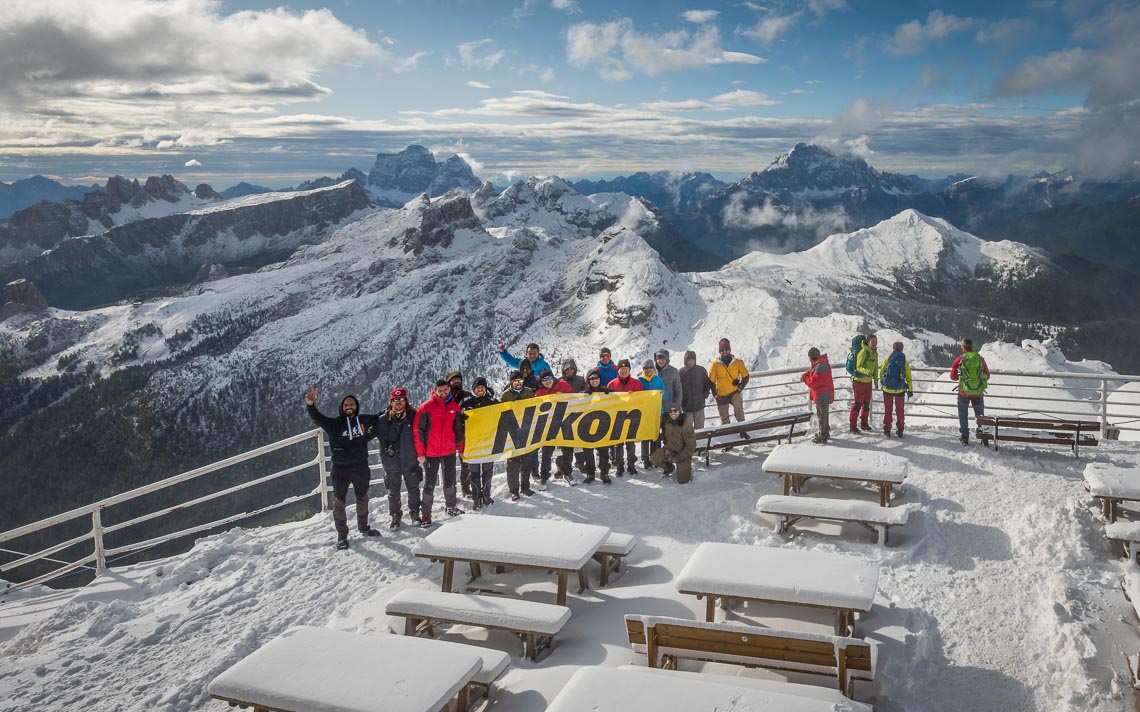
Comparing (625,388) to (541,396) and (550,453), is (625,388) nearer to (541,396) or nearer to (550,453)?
(541,396)

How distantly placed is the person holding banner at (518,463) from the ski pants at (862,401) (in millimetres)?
7240

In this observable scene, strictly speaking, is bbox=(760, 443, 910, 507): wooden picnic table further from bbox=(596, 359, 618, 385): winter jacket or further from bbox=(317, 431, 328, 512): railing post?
bbox=(317, 431, 328, 512): railing post

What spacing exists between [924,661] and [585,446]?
282 inches

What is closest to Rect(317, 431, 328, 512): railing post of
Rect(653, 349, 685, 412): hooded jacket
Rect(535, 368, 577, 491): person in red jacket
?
Rect(535, 368, 577, 491): person in red jacket

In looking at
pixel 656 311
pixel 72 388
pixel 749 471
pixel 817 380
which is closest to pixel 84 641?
pixel 749 471

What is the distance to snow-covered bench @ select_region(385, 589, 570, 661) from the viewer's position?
711cm

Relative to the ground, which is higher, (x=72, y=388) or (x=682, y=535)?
(x=682, y=535)

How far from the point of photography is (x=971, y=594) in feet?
27.4

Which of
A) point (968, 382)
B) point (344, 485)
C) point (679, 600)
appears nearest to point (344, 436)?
point (344, 485)

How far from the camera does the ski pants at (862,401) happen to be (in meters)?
15.1

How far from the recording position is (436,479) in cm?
1188

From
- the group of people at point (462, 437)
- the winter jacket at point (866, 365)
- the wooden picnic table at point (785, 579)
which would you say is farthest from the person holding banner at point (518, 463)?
the winter jacket at point (866, 365)

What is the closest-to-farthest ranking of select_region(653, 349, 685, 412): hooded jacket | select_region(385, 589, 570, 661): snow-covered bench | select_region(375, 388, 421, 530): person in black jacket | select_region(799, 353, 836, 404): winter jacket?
select_region(385, 589, 570, 661): snow-covered bench
select_region(375, 388, 421, 530): person in black jacket
select_region(653, 349, 685, 412): hooded jacket
select_region(799, 353, 836, 404): winter jacket

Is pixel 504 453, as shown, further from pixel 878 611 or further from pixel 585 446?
pixel 878 611
